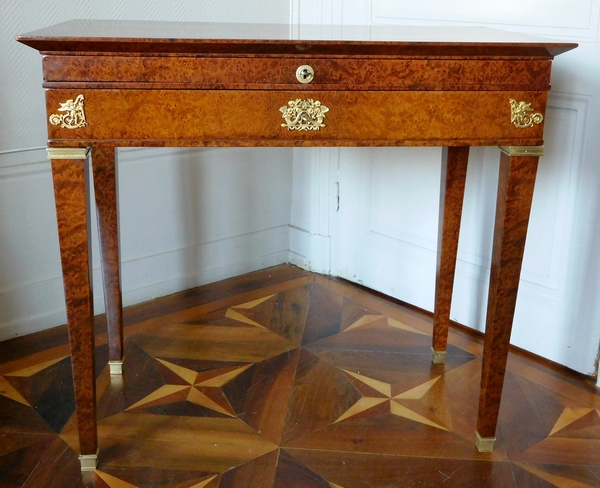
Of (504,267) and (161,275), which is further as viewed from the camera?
(161,275)

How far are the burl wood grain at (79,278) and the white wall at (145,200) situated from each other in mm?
697

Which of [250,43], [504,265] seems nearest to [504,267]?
[504,265]

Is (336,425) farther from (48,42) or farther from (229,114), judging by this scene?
(48,42)

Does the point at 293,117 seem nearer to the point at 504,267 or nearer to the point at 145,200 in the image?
the point at 504,267

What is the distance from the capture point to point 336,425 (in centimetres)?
155

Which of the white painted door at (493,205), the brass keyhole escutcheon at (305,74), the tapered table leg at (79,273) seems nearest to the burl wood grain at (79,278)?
the tapered table leg at (79,273)

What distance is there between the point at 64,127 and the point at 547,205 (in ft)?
3.96

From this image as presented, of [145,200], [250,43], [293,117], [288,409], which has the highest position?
[250,43]

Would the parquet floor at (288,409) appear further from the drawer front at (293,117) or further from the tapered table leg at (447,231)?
the drawer front at (293,117)

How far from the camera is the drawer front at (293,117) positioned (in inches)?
46.7

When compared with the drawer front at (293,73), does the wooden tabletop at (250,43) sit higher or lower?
higher

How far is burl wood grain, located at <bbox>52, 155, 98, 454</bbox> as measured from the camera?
1.21 meters

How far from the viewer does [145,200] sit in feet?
6.98

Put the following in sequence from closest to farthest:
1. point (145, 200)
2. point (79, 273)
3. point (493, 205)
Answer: point (79, 273) < point (493, 205) < point (145, 200)
